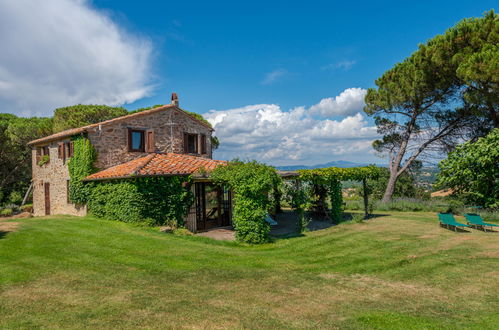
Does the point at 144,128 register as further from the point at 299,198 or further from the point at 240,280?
the point at 240,280

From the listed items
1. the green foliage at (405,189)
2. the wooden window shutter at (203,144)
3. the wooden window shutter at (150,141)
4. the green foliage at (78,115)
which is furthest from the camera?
the green foliage at (78,115)

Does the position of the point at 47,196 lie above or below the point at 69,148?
below

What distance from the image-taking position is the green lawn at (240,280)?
5559mm

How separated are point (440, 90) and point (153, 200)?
71.9ft

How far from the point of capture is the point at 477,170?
59.6ft

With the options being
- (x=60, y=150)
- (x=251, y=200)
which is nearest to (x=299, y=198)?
(x=251, y=200)

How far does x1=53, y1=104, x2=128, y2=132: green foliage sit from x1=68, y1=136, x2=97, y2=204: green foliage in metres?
16.0

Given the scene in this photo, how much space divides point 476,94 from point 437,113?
469 centimetres

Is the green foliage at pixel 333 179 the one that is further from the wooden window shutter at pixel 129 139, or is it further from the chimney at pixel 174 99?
the chimney at pixel 174 99

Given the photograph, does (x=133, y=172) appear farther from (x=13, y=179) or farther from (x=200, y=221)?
(x=13, y=179)

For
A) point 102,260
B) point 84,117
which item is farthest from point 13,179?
point 102,260

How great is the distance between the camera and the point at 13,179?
1283 inches

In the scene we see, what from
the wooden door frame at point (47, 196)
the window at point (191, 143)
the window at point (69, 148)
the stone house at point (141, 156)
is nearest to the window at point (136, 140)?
the stone house at point (141, 156)

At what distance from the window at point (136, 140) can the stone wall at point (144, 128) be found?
0.22m
